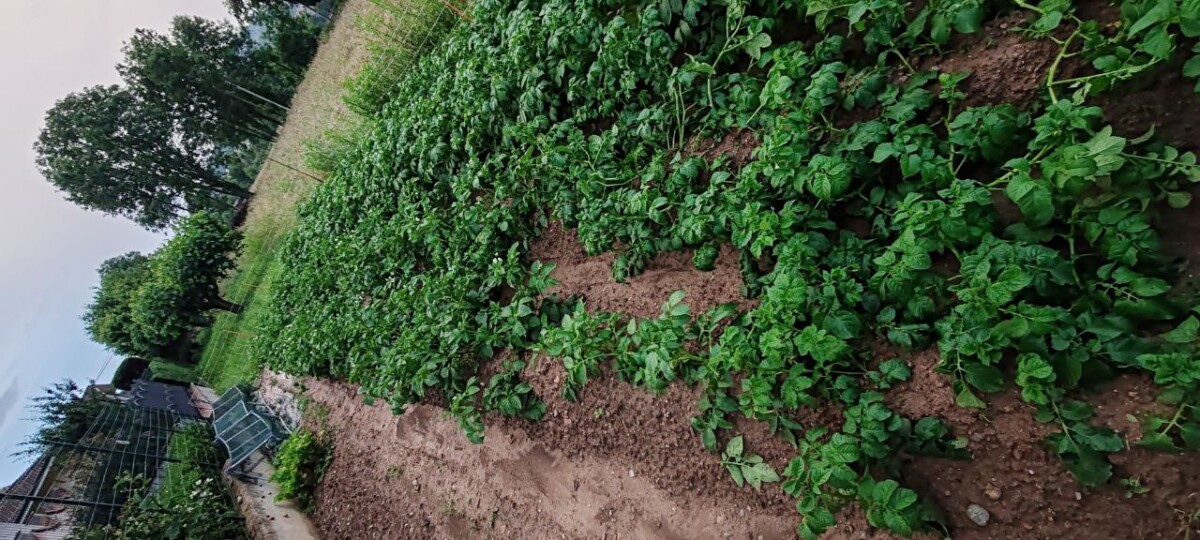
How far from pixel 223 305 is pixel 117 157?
34.3 feet

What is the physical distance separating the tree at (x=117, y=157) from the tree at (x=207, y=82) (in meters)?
0.61

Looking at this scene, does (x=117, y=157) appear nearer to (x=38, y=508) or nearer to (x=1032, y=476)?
(x=38, y=508)

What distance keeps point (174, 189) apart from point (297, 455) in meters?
18.7

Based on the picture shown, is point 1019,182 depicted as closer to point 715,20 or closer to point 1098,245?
point 1098,245

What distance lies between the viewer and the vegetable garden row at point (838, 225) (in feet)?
5.05

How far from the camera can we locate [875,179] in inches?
81.6

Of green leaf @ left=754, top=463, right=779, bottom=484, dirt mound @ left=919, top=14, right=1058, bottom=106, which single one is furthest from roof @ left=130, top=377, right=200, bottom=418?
dirt mound @ left=919, top=14, right=1058, bottom=106

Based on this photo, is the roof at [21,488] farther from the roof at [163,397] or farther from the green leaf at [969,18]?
the green leaf at [969,18]

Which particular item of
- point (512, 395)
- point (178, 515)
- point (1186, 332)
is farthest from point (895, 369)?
point (178, 515)

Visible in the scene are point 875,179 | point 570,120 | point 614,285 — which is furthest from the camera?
point 570,120

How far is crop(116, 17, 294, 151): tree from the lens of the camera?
16.5m

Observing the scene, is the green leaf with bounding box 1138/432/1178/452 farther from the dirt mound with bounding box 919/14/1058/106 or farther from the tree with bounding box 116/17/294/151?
the tree with bounding box 116/17/294/151

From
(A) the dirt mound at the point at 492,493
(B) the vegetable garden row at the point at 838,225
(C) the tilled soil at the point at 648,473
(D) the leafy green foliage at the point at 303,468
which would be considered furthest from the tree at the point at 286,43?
(B) the vegetable garden row at the point at 838,225

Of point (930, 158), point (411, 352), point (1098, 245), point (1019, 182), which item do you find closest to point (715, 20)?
point (930, 158)
